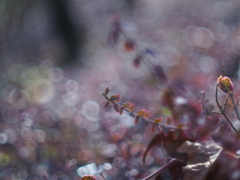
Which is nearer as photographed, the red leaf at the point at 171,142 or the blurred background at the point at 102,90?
the red leaf at the point at 171,142

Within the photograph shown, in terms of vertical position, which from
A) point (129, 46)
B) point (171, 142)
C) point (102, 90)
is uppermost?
point (102, 90)

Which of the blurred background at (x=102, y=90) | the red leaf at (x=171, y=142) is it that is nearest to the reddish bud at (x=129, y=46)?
the blurred background at (x=102, y=90)

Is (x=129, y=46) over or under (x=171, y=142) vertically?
over

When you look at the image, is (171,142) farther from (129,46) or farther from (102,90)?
(102,90)

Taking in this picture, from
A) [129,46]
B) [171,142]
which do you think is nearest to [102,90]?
[129,46]

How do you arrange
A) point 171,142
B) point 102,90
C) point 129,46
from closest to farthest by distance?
point 171,142 → point 129,46 → point 102,90

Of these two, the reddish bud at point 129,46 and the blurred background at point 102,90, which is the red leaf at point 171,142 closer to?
the blurred background at point 102,90

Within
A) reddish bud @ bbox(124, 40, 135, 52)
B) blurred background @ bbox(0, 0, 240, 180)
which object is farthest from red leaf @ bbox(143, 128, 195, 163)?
reddish bud @ bbox(124, 40, 135, 52)

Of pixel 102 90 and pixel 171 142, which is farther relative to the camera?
pixel 102 90
